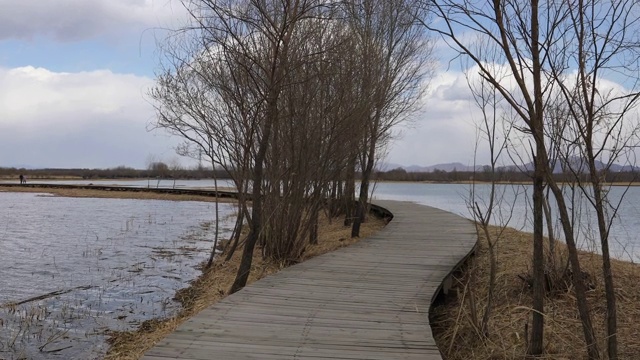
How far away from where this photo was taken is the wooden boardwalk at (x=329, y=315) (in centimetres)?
402

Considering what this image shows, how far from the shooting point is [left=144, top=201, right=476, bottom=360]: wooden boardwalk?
4016 mm

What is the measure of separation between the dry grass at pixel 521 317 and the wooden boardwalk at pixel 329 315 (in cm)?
47

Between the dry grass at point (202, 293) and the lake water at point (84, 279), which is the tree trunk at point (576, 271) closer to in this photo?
the dry grass at point (202, 293)

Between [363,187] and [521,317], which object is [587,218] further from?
[363,187]

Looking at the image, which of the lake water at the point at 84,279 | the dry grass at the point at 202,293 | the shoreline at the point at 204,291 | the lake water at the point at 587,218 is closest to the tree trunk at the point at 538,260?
the lake water at the point at 587,218

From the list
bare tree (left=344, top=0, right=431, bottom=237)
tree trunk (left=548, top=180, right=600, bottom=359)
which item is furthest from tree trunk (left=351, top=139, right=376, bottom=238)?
tree trunk (left=548, top=180, right=600, bottom=359)

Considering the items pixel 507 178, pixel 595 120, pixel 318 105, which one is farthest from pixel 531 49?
pixel 318 105

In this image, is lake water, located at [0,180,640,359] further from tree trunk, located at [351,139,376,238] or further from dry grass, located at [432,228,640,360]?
tree trunk, located at [351,139,376,238]

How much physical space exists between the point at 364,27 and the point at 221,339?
956cm

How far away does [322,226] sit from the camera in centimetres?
1691

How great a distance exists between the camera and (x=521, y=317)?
6145 millimetres

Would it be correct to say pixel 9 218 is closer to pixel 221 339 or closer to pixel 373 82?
pixel 373 82

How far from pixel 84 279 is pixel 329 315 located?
24.8 ft

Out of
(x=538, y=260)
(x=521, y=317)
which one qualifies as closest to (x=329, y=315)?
(x=538, y=260)
